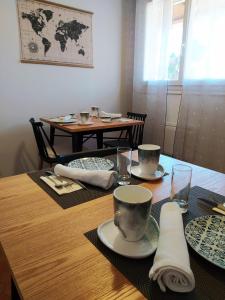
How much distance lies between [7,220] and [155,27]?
2.72 metres

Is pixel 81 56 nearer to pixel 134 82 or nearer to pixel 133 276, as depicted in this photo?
pixel 134 82

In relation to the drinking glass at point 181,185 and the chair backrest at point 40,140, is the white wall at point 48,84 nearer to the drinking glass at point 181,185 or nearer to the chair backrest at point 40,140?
the chair backrest at point 40,140

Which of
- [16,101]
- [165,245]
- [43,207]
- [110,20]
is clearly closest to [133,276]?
[165,245]

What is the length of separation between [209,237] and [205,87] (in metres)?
2.02

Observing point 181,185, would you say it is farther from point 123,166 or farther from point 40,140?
point 40,140

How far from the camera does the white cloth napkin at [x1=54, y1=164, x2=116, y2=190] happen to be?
28.8 inches

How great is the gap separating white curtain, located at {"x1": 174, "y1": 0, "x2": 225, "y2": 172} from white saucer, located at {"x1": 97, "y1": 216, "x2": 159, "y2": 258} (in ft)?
6.30

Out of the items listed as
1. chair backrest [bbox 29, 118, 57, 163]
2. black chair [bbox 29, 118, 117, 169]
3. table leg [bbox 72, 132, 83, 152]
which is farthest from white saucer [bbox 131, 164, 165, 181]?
chair backrest [bbox 29, 118, 57, 163]

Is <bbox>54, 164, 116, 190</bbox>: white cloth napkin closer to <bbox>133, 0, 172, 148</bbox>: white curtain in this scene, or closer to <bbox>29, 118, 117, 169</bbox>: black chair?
<bbox>29, 118, 117, 169</bbox>: black chair

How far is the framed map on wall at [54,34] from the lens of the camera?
2.31 m

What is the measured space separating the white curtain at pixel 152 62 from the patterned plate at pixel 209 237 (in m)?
2.27

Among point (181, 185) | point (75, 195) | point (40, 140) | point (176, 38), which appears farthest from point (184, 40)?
point (75, 195)

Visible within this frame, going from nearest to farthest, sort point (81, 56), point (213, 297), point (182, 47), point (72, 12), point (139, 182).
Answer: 1. point (213, 297)
2. point (139, 182)
3. point (182, 47)
4. point (72, 12)
5. point (81, 56)

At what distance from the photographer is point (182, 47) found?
2377 millimetres
